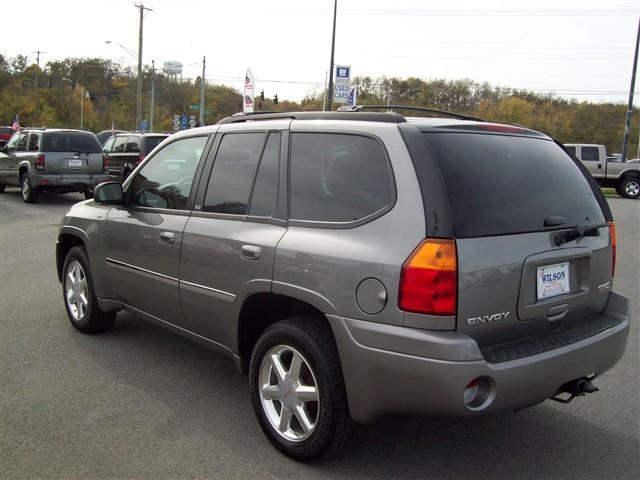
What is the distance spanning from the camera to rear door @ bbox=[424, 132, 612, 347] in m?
2.67

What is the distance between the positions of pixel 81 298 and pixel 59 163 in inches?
430

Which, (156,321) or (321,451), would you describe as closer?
(321,451)

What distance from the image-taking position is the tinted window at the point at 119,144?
1789 centimetres

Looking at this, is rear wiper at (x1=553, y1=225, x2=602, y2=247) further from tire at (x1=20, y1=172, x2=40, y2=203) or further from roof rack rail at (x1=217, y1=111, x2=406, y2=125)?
tire at (x1=20, y1=172, x2=40, y2=203)

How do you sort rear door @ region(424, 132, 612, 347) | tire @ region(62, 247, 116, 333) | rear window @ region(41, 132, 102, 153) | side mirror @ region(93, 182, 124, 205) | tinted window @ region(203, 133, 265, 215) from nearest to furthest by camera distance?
rear door @ region(424, 132, 612, 347)
tinted window @ region(203, 133, 265, 215)
side mirror @ region(93, 182, 124, 205)
tire @ region(62, 247, 116, 333)
rear window @ region(41, 132, 102, 153)

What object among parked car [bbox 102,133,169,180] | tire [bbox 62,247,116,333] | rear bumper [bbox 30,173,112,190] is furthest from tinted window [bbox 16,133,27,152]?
tire [bbox 62,247,116,333]

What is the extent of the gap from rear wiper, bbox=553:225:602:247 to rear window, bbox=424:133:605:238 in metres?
0.04

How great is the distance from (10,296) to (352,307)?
5031 mm

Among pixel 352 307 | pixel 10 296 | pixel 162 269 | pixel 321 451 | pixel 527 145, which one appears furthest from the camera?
pixel 10 296

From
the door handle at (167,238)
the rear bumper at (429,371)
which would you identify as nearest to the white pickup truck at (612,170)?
the door handle at (167,238)

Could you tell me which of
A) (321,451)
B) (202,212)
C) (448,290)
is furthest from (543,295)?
(202,212)

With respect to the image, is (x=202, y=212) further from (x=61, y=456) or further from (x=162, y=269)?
(x=61, y=456)

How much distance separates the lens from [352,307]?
9.04ft

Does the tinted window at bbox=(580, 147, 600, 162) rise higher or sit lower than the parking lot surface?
higher
